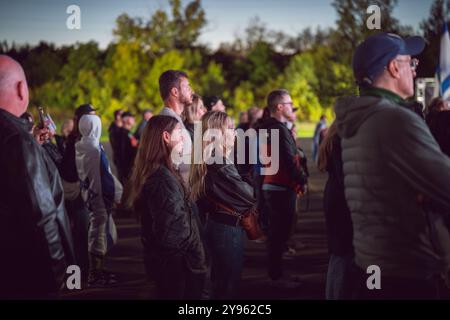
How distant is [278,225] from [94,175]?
6.79 ft

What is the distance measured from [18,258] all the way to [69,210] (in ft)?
13.7

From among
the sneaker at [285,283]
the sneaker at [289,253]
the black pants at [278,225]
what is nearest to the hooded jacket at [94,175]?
the black pants at [278,225]

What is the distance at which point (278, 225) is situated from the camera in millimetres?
6848

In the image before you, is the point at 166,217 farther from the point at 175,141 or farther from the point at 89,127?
the point at 89,127

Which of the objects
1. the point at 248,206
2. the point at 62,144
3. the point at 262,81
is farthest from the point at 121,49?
the point at 248,206

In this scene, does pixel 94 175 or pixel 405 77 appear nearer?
pixel 405 77

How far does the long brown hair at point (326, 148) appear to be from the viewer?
13.0 feet

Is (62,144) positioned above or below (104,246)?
above

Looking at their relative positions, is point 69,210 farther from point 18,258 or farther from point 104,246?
point 18,258

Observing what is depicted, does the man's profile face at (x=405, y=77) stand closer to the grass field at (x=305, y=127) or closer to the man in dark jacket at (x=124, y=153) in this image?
the man in dark jacket at (x=124, y=153)

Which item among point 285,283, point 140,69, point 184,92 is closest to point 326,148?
point 184,92

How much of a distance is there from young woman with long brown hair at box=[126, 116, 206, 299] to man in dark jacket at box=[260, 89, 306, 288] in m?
2.54
